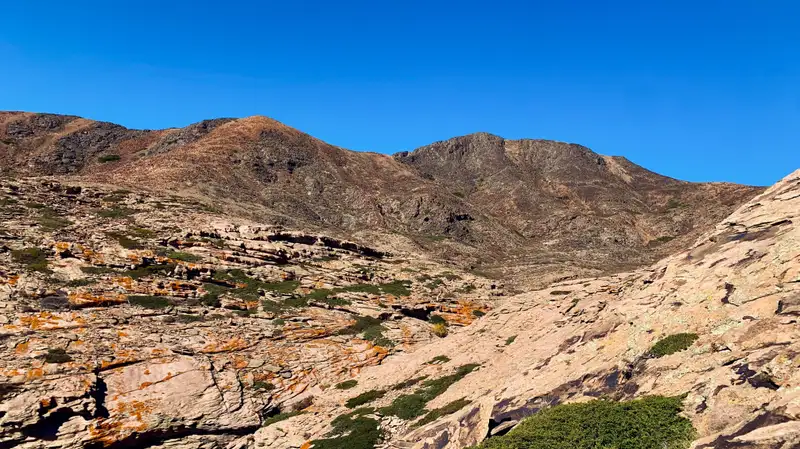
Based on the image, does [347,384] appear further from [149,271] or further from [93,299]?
[149,271]

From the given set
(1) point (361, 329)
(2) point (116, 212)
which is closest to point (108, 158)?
(2) point (116, 212)

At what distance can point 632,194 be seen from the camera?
113062 mm

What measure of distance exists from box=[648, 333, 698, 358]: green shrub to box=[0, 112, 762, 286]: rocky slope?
38.4 meters

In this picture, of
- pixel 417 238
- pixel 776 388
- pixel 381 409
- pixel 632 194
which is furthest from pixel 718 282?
pixel 632 194

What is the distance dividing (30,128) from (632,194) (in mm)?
134530

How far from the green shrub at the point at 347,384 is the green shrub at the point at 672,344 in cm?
1617

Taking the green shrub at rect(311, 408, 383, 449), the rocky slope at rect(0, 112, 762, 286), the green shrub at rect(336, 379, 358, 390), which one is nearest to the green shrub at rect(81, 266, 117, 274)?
the green shrub at rect(336, 379, 358, 390)

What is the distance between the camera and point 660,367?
13.3 metres

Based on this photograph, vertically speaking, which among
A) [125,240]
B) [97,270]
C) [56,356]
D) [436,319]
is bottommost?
[436,319]

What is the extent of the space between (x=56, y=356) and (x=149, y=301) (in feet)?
29.1

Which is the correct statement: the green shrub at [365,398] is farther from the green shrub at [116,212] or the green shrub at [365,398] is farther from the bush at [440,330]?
the green shrub at [116,212]

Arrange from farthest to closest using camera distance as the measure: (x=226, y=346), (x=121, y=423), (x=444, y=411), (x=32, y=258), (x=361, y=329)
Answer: (x=32, y=258), (x=361, y=329), (x=226, y=346), (x=121, y=423), (x=444, y=411)

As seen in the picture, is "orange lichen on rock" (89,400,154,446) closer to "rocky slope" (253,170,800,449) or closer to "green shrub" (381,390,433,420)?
"rocky slope" (253,170,800,449)

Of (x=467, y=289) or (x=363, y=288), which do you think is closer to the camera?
(x=363, y=288)
